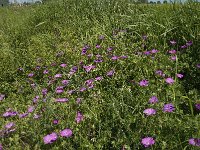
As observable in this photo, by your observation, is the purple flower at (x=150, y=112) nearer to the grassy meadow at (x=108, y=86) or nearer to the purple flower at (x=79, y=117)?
the grassy meadow at (x=108, y=86)

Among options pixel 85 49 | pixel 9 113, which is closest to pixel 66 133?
pixel 9 113

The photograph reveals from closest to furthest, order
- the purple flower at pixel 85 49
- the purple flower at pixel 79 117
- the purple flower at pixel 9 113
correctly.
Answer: the purple flower at pixel 79 117 → the purple flower at pixel 9 113 → the purple flower at pixel 85 49

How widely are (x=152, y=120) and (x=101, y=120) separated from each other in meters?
0.48

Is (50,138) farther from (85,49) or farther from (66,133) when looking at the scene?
(85,49)

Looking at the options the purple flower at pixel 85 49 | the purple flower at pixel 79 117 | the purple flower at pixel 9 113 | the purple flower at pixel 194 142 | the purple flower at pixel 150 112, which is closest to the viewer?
the purple flower at pixel 194 142

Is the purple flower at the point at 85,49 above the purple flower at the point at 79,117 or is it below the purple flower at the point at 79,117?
above

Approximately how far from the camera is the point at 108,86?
10.9ft

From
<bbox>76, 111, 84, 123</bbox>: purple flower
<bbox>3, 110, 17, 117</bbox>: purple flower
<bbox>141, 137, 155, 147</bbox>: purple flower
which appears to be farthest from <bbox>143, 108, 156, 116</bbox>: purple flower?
<bbox>3, 110, 17, 117</bbox>: purple flower

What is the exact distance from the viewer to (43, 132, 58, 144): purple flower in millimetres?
2364

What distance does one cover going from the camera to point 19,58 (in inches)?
188

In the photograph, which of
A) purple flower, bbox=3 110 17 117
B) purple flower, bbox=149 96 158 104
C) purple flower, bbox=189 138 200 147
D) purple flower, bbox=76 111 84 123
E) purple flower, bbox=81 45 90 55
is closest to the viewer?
purple flower, bbox=189 138 200 147

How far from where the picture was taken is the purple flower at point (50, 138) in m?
2.36

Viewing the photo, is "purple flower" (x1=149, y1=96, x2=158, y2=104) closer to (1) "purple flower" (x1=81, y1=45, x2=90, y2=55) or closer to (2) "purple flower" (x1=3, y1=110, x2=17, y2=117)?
(2) "purple flower" (x1=3, y1=110, x2=17, y2=117)

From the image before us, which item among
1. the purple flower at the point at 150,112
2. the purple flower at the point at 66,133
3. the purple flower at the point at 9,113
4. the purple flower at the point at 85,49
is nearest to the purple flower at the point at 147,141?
the purple flower at the point at 150,112
